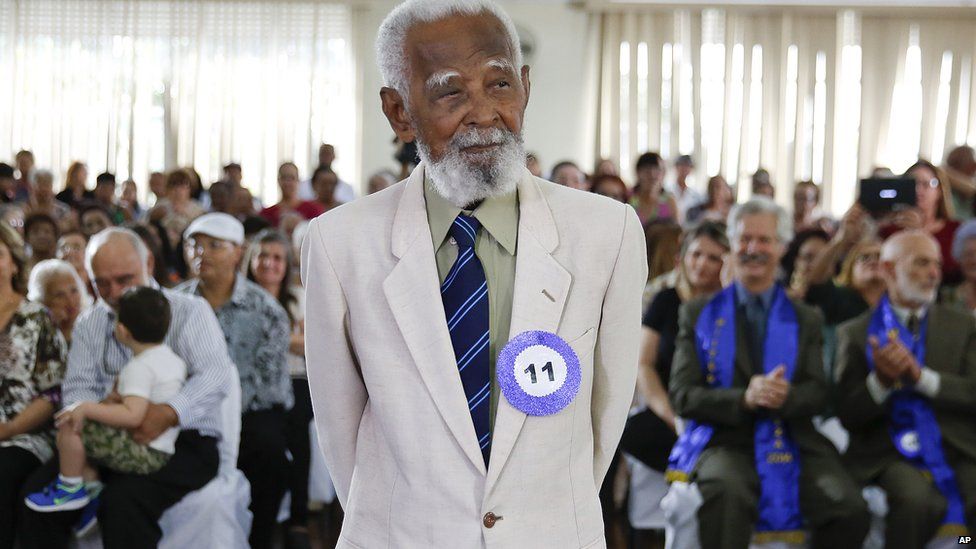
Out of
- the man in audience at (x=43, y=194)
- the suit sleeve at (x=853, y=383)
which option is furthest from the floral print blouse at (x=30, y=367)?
the man in audience at (x=43, y=194)

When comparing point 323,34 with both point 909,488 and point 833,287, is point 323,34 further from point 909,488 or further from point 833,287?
point 909,488

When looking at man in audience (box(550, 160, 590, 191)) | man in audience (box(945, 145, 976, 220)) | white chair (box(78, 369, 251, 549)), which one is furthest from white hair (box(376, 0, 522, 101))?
man in audience (box(550, 160, 590, 191))

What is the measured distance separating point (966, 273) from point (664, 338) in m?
1.61

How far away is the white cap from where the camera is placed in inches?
194

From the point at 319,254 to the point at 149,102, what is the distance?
41.8 feet

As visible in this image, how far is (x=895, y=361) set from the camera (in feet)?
13.1

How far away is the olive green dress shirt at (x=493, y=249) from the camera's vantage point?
157cm

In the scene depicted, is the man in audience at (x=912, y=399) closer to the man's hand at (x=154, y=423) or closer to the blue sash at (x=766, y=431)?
the blue sash at (x=766, y=431)

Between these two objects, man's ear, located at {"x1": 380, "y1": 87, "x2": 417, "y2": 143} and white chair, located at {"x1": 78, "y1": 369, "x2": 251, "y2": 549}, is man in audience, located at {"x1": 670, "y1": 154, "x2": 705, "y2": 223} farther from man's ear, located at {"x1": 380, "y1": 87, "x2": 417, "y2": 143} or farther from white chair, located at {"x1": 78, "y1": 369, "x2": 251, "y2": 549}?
man's ear, located at {"x1": 380, "y1": 87, "x2": 417, "y2": 143}

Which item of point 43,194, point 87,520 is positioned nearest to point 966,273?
point 87,520

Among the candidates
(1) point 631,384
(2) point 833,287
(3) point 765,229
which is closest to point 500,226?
(1) point 631,384

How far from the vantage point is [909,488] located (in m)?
3.94

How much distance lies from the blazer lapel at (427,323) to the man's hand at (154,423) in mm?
2477

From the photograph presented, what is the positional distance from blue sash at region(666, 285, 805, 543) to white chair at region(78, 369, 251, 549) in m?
1.55
